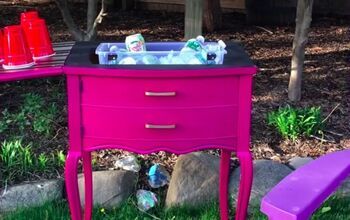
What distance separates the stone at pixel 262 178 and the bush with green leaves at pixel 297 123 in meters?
0.38

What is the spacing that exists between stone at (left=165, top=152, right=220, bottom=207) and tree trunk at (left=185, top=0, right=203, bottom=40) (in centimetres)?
92

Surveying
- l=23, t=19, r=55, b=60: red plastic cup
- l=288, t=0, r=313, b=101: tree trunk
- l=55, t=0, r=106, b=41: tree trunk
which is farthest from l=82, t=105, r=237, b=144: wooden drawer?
l=55, t=0, r=106, b=41: tree trunk

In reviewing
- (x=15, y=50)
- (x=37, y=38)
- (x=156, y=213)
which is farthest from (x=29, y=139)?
(x=15, y=50)

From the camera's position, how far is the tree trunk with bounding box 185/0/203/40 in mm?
3984

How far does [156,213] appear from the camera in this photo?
3371 mm

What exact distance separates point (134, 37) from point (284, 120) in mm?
1471

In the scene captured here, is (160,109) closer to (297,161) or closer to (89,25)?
(297,161)

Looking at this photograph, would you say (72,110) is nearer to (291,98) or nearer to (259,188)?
(259,188)

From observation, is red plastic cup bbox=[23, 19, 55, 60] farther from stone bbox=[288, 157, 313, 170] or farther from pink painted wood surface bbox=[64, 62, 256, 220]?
stone bbox=[288, 157, 313, 170]

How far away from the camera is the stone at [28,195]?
11.0 ft

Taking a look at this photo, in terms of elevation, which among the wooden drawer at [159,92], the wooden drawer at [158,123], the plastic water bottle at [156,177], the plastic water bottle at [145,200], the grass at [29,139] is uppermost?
the wooden drawer at [159,92]

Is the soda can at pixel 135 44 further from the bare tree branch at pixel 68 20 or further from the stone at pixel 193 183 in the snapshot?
the bare tree branch at pixel 68 20

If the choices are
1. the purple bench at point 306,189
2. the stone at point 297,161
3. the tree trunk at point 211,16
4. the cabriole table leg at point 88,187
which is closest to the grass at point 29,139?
the cabriole table leg at point 88,187

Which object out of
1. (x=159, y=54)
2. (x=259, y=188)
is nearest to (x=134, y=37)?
(x=159, y=54)
